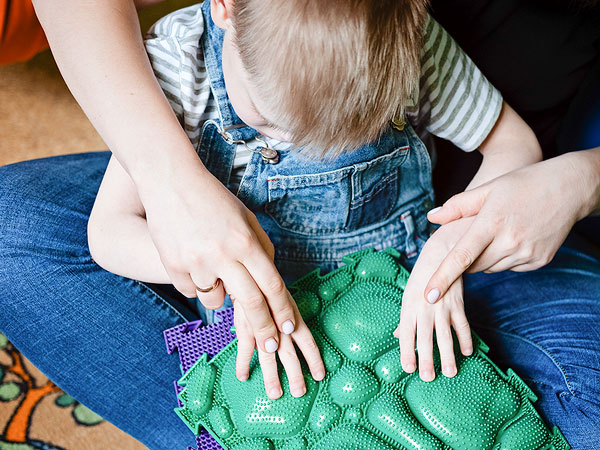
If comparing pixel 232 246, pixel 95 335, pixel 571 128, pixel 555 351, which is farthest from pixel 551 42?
pixel 95 335

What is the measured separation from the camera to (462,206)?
0.61 meters

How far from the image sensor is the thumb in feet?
1.98

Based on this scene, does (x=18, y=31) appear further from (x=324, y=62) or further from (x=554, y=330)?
(x=554, y=330)

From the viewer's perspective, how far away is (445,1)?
0.75 metres

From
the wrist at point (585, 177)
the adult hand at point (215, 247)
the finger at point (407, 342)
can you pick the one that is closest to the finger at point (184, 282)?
the adult hand at point (215, 247)

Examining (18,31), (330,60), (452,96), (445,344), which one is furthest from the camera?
(18,31)

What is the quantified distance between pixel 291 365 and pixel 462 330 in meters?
0.20

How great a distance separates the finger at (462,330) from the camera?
570 millimetres

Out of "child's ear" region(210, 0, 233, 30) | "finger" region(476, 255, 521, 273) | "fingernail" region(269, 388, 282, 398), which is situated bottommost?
"fingernail" region(269, 388, 282, 398)

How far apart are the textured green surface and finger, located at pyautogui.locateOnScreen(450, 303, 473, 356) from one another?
14 mm

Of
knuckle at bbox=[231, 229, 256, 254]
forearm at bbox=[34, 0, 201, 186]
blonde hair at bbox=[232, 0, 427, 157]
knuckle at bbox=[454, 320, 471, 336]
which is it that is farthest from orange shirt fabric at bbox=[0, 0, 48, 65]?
knuckle at bbox=[454, 320, 471, 336]

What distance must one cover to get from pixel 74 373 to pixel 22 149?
732 mm

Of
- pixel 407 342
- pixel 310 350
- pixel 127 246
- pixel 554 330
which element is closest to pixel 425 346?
pixel 407 342

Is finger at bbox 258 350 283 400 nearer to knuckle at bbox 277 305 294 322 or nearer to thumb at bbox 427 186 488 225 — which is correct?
knuckle at bbox 277 305 294 322
